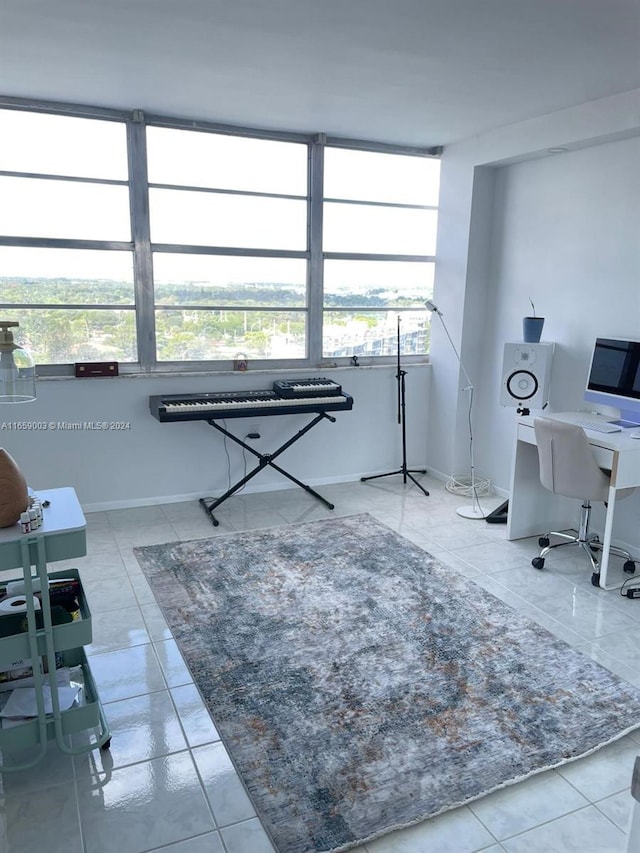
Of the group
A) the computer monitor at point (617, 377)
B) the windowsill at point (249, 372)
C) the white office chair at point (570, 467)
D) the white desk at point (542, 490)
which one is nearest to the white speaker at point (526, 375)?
the white desk at point (542, 490)

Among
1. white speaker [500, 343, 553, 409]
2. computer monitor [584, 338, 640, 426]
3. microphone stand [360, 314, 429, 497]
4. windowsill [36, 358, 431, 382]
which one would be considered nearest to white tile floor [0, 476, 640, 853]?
computer monitor [584, 338, 640, 426]

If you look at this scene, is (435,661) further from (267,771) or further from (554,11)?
(554,11)

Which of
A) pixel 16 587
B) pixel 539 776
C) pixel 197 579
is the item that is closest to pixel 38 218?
pixel 197 579

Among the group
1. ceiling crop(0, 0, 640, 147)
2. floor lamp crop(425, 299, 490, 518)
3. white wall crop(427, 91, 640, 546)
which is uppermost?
ceiling crop(0, 0, 640, 147)

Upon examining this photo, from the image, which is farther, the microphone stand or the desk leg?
the microphone stand

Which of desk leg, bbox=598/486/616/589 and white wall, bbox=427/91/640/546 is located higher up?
white wall, bbox=427/91/640/546

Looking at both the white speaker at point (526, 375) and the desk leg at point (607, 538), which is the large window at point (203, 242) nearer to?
the white speaker at point (526, 375)

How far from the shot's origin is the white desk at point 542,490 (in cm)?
343

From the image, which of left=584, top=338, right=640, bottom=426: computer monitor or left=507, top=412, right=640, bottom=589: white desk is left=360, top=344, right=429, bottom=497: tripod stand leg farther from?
left=584, top=338, right=640, bottom=426: computer monitor

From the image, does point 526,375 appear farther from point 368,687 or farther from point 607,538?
point 368,687

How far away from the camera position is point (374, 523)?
445 centimetres

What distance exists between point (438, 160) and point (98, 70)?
2894 mm

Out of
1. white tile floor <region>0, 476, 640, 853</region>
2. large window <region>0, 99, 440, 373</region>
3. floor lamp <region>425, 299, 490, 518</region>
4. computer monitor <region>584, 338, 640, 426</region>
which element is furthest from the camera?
floor lamp <region>425, 299, 490, 518</region>

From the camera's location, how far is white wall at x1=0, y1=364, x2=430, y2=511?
4.32 meters
